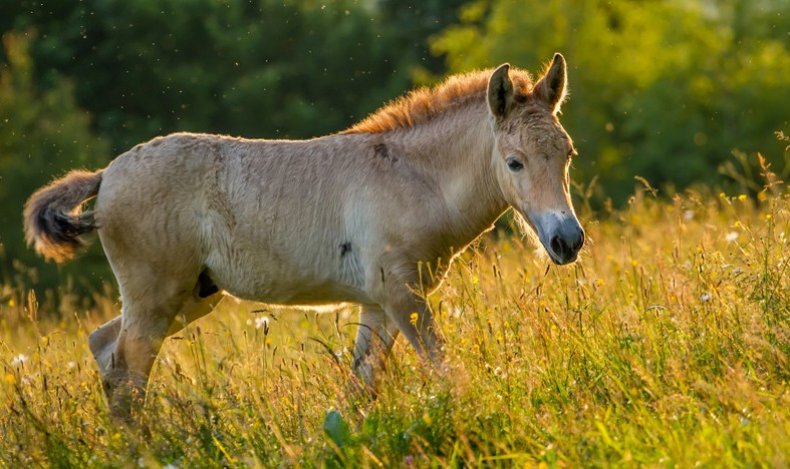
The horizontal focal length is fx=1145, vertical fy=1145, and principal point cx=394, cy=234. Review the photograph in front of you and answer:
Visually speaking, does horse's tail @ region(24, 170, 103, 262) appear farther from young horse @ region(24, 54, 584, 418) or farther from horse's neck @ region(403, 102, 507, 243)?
horse's neck @ region(403, 102, 507, 243)

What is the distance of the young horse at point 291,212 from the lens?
6.71 metres

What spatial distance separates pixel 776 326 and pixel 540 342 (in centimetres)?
119

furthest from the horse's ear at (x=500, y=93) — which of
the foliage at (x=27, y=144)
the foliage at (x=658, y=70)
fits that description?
the foliage at (x=658, y=70)

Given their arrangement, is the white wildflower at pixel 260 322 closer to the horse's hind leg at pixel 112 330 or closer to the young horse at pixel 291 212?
the young horse at pixel 291 212

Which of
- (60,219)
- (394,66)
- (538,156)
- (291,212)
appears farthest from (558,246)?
(394,66)

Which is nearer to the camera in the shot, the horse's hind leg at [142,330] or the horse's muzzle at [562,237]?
the horse's muzzle at [562,237]

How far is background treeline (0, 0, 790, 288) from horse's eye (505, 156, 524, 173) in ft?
101

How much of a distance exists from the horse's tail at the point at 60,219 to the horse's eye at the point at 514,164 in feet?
8.67

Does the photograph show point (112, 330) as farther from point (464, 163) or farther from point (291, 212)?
A: point (464, 163)

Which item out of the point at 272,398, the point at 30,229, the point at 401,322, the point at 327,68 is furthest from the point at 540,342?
the point at 327,68

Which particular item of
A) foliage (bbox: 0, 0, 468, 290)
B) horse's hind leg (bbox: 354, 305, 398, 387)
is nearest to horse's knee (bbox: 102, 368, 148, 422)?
horse's hind leg (bbox: 354, 305, 398, 387)

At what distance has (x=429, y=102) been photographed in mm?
7133

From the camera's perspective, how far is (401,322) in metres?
6.44

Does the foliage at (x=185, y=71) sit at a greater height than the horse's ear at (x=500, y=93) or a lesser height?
lesser
